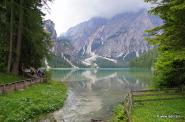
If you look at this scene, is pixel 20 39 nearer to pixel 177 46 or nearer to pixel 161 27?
pixel 161 27

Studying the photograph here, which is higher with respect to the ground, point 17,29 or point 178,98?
point 17,29

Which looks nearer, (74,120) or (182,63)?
(74,120)

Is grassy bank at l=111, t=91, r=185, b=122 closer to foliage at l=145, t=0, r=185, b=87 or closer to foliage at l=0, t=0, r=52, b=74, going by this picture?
foliage at l=145, t=0, r=185, b=87

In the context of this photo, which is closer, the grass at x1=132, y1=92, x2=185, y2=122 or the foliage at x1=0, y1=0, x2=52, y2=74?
the grass at x1=132, y1=92, x2=185, y2=122

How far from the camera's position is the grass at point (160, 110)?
23.8 meters

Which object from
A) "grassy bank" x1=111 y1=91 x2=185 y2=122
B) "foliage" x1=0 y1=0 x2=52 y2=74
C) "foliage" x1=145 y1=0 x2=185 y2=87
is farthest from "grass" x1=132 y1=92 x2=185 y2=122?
"foliage" x1=0 y1=0 x2=52 y2=74

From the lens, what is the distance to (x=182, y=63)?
37.0m

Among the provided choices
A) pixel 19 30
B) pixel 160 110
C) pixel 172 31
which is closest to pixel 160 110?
pixel 160 110

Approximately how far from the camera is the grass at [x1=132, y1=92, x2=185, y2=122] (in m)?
23.8

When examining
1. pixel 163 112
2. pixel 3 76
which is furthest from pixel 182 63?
pixel 3 76

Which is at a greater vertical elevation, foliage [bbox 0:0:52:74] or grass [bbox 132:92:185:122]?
foliage [bbox 0:0:52:74]

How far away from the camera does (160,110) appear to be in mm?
27703

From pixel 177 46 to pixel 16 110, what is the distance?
558 inches

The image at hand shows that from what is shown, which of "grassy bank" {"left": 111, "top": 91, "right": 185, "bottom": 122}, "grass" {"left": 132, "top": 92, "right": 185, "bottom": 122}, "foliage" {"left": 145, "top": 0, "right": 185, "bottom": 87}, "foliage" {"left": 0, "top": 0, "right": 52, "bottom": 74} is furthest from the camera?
"foliage" {"left": 0, "top": 0, "right": 52, "bottom": 74}
